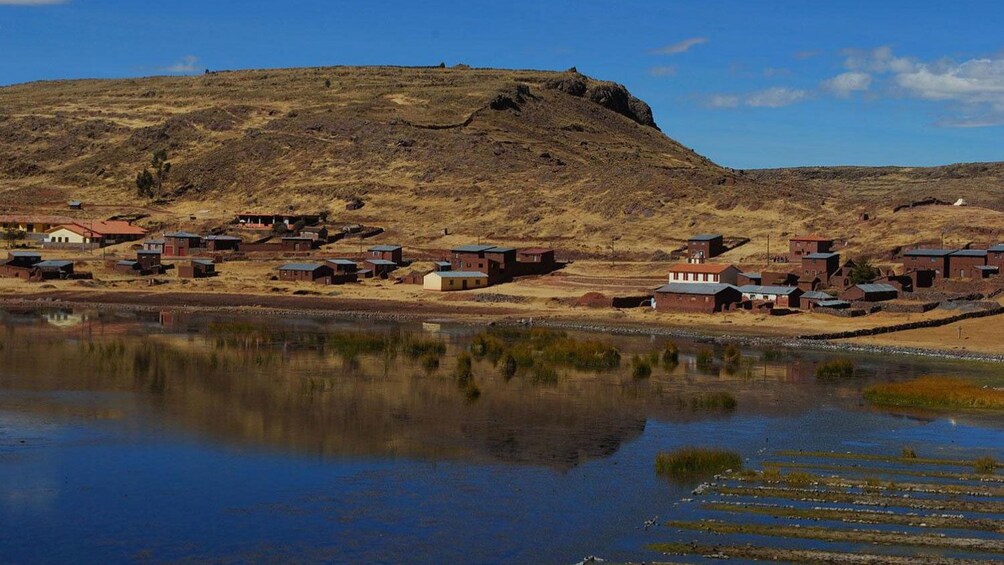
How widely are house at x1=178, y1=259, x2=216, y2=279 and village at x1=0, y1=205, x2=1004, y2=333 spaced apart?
9 centimetres

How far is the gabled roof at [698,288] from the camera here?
2785 inches

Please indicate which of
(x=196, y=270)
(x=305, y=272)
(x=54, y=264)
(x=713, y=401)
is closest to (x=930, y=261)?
(x=305, y=272)

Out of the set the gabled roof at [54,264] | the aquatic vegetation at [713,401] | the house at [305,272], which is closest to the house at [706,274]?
the house at [305,272]

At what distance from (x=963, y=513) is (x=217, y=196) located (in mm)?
110152

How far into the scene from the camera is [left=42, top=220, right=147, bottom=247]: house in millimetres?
100500

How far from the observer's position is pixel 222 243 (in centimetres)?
9675

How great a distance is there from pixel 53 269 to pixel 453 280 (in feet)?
94.1

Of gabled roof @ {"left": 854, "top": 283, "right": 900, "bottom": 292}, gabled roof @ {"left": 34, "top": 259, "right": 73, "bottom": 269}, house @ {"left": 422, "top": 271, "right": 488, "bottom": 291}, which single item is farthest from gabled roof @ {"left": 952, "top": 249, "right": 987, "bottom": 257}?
gabled roof @ {"left": 34, "top": 259, "right": 73, "bottom": 269}

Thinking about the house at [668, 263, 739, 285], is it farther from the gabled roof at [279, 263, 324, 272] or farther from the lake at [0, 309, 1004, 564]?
the gabled roof at [279, 263, 324, 272]

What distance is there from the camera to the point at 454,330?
65.5 m

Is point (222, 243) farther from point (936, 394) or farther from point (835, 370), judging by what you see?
point (936, 394)

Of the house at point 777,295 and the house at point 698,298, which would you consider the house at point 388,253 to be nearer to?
the house at point 698,298

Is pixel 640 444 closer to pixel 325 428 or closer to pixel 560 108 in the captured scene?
pixel 325 428

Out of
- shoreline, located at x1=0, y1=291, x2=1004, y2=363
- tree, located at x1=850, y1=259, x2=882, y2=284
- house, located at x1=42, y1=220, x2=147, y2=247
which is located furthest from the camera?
house, located at x1=42, y1=220, x2=147, y2=247
